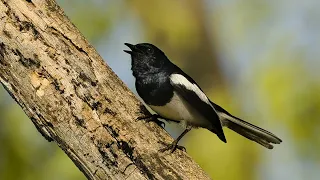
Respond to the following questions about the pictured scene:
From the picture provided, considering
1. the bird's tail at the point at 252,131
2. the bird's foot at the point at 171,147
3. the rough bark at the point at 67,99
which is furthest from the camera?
the bird's tail at the point at 252,131

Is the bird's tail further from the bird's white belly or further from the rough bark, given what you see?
the rough bark

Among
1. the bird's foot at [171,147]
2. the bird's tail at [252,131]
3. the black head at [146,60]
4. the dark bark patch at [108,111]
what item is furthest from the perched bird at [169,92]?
the dark bark patch at [108,111]

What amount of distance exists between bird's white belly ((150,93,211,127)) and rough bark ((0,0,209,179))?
0.57 meters

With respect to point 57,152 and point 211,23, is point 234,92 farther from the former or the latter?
point 57,152

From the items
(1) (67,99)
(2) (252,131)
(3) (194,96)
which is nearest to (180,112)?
(3) (194,96)

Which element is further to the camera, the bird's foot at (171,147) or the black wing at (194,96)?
the black wing at (194,96)

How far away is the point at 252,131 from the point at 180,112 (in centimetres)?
57

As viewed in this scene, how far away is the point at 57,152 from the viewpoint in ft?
16.2

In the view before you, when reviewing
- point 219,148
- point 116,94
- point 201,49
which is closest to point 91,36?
point 201,49

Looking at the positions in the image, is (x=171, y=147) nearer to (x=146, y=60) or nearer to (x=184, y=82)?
(x=184, y=82)

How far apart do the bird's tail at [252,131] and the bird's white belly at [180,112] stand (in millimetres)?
291

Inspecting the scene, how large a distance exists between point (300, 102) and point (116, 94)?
132 inches

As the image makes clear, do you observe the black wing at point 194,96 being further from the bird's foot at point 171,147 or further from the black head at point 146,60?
the bird's foot at point 171,147

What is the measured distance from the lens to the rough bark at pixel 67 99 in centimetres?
245
